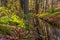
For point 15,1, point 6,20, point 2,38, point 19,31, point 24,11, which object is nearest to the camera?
point 2,38

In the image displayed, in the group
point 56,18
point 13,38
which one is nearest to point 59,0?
point 56,18

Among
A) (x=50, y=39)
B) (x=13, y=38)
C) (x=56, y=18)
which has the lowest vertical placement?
(x=56, y=18)

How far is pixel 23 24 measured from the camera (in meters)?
13.8

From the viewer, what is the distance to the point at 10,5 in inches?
810

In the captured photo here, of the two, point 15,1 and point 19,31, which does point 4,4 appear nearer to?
point 15,1

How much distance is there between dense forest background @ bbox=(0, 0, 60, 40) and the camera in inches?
426

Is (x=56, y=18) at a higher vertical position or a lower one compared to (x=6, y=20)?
lower

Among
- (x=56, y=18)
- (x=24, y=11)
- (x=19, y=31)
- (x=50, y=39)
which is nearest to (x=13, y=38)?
(x=19, y=31)

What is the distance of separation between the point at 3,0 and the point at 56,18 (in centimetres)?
829

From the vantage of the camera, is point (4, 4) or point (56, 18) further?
point (56, 18)

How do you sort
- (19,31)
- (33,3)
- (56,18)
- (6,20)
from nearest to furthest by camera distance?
(19,31)
(6,20)
(56,18)
(33,3)

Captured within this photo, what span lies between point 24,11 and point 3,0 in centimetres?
353

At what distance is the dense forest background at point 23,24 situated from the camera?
35.5ft

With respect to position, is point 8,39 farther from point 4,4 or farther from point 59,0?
point 59,0
